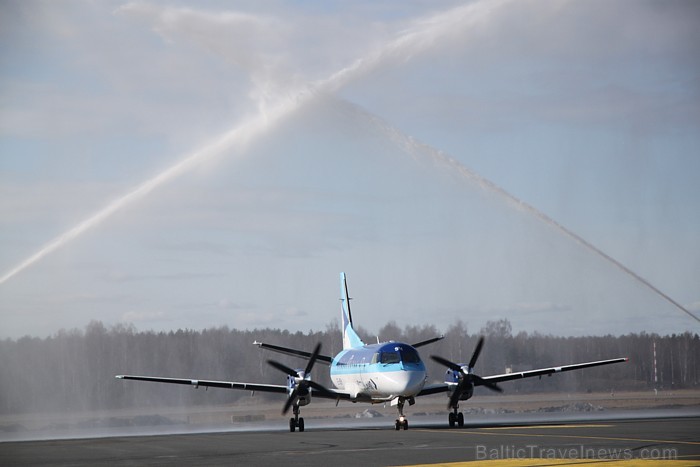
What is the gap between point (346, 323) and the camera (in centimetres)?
5309

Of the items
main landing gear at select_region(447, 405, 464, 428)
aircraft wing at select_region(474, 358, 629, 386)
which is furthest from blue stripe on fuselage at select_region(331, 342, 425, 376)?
aircraft wing at select_region(474, 358, 629, 386)

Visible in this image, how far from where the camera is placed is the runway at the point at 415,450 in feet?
69.8

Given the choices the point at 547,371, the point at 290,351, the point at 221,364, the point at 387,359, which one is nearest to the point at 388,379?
the point at 387,359

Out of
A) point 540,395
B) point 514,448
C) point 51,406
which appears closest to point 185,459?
point 514,448

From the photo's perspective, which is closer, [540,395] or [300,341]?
[540,395]

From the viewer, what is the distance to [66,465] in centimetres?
2348

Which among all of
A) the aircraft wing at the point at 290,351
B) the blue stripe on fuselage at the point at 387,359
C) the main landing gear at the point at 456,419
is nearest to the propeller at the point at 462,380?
the main landing gear at the point at 456,419

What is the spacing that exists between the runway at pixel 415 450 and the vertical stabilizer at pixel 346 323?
17.2 metres

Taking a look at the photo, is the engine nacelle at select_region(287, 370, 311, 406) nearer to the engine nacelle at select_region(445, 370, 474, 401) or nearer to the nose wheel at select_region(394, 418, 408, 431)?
the nose wheel at select_region(394, 418, 408, 431)

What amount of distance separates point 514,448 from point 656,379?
6669 centimetres

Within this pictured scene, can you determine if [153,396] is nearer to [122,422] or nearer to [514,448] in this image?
[122,422]

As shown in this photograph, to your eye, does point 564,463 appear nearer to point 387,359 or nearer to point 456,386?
point 456,386

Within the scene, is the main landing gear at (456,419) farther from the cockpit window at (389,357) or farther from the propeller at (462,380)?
the cockpit window at (389,357)

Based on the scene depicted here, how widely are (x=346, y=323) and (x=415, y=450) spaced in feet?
92.9
